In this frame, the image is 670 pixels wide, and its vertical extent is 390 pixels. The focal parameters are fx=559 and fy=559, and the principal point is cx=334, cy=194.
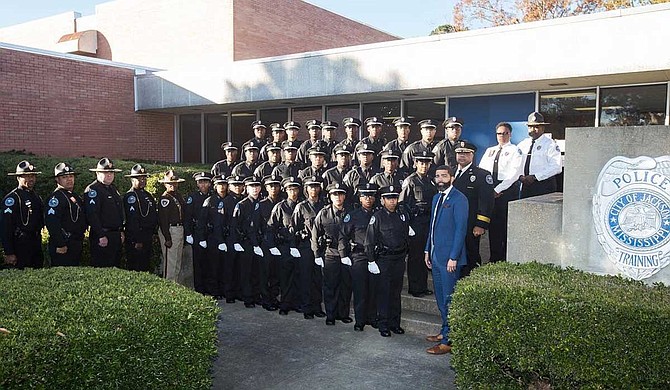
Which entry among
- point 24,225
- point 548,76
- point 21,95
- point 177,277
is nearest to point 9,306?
point 24,225

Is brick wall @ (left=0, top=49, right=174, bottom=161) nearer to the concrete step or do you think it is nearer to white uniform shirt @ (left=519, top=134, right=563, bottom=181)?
the concrete step

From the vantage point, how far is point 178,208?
951 centimetres

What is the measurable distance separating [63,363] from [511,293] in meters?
3.20

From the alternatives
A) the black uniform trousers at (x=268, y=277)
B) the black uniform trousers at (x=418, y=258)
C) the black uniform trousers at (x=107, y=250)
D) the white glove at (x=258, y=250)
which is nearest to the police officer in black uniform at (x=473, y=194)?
the black uniform trousers at (x=418, y=258)

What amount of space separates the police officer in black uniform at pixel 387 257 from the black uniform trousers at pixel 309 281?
3.87 feet

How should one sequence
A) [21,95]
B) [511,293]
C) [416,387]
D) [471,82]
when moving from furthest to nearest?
1. [21,95]
2. [471,82]
3. [416,387]
4. [511,293]

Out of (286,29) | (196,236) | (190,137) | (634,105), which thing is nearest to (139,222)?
(196,236)

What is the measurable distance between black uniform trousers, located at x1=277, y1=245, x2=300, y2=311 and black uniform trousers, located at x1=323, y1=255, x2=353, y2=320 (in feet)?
2.37

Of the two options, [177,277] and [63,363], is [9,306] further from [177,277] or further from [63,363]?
[177,277]

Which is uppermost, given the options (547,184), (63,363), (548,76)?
(548,76)

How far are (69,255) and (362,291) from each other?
435 cm

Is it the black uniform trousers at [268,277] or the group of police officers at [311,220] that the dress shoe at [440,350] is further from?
the black uniform trousers at [268,277]

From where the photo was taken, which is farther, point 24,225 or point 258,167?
point 258,167

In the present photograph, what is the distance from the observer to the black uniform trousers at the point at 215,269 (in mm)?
9297
